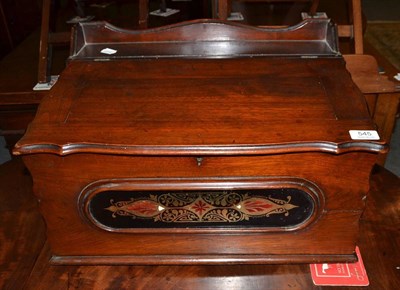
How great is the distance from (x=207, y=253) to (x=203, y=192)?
181mm

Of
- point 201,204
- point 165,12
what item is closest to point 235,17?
point 165,12

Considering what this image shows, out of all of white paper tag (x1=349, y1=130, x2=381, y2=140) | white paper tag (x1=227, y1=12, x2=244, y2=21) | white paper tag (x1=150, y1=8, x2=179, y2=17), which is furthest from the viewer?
white paper tag (x1=150, y1=8, x2=179, y2=17)

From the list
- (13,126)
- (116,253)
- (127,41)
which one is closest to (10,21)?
(13,126)

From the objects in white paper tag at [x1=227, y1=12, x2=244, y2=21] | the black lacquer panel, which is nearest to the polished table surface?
the black lacquer panel

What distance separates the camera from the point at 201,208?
37.2 inches

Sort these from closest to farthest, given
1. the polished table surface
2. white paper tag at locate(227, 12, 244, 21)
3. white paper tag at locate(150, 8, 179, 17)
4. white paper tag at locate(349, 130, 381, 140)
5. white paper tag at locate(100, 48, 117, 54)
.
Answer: white paper tag at locate(349, 130, 381, 140) → the polished table surface → white paper tag at locate(100, 48, 117, 54) → white paper tag at locate(227, 12, 244, 21) → white paper tag at locate(150, 8, 179, 17)

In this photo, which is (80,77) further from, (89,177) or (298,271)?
(298,271)

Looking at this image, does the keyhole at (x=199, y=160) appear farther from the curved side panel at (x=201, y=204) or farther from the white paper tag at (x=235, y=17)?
the white paper tag at (x=235, y=17)

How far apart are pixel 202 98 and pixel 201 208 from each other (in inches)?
9.8

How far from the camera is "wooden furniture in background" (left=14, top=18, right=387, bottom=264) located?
0.85 m

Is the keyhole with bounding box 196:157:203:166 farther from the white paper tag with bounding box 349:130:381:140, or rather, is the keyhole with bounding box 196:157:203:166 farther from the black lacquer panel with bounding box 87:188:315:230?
the white paper tag with bounding box 349:130:381:140

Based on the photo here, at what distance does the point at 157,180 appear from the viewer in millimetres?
894

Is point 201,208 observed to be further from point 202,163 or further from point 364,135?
point 364,135

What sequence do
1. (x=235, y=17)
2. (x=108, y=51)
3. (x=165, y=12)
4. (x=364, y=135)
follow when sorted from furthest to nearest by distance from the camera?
(x=165, y=12) → (x=235, y=17) → (x=108, y=51) → (x=364, y=135)
